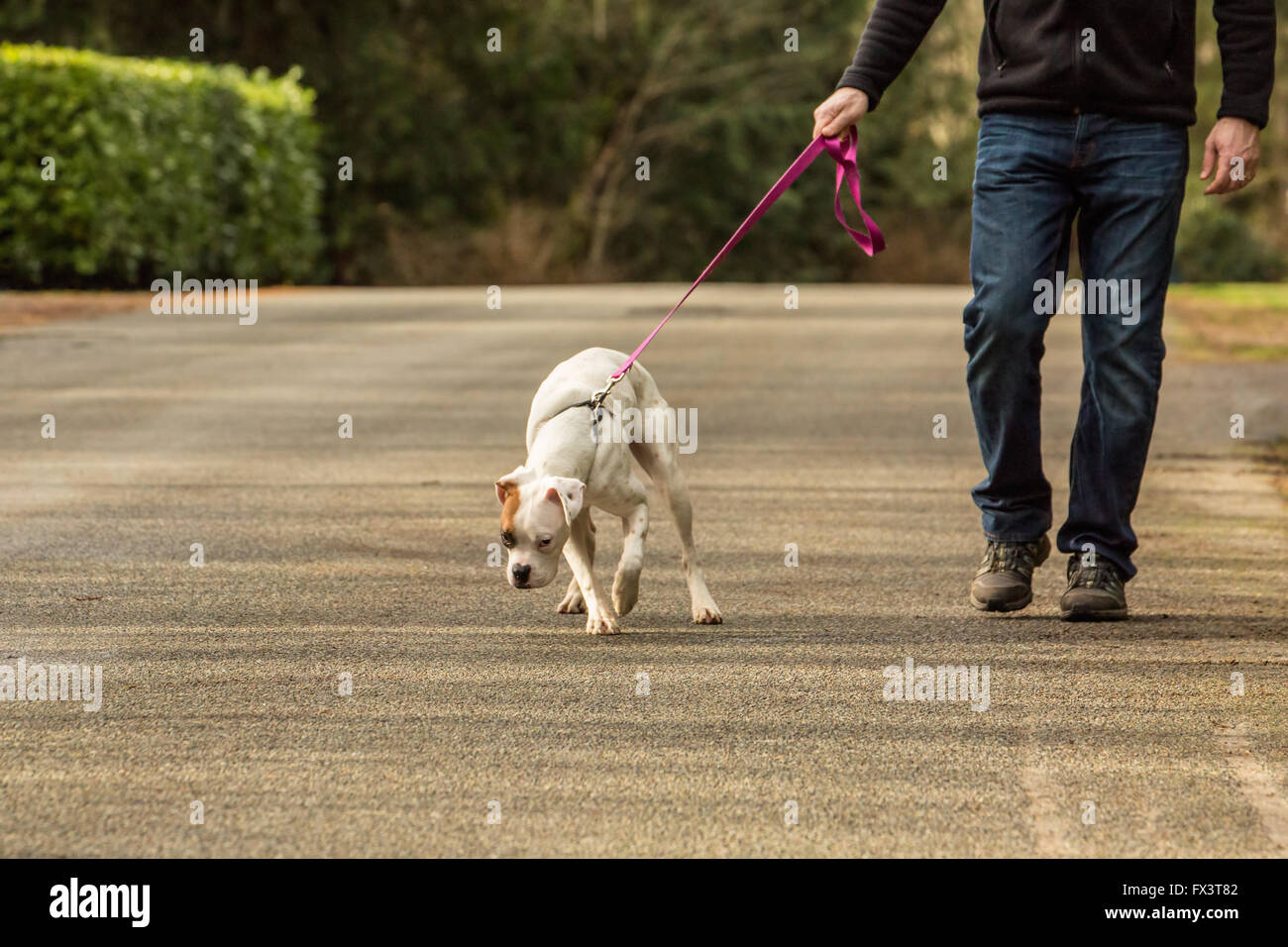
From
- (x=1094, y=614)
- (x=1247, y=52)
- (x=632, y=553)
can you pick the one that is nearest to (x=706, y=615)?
(x=632, y=553)

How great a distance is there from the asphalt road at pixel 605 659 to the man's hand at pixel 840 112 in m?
1.44

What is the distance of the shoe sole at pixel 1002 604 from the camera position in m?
6.35

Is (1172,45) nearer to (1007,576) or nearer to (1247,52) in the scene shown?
(1247,52)

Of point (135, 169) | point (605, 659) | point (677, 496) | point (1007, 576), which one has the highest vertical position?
point (135, 169)

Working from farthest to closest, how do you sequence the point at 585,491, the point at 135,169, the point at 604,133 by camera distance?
the point at 604,133
the point at 135,169
the point at 585,491

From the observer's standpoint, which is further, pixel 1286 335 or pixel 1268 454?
pixel 1286 335

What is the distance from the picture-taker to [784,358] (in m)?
16.8

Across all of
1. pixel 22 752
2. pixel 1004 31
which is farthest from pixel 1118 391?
pixel 22 752

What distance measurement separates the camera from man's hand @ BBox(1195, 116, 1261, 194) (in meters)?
6.21

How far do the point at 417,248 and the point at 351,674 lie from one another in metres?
36.3

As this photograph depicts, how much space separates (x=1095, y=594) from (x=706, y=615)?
44.6 inches

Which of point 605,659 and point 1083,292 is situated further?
point 1083,292

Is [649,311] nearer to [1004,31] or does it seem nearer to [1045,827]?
[1004,31]

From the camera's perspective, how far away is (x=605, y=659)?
568 cm
